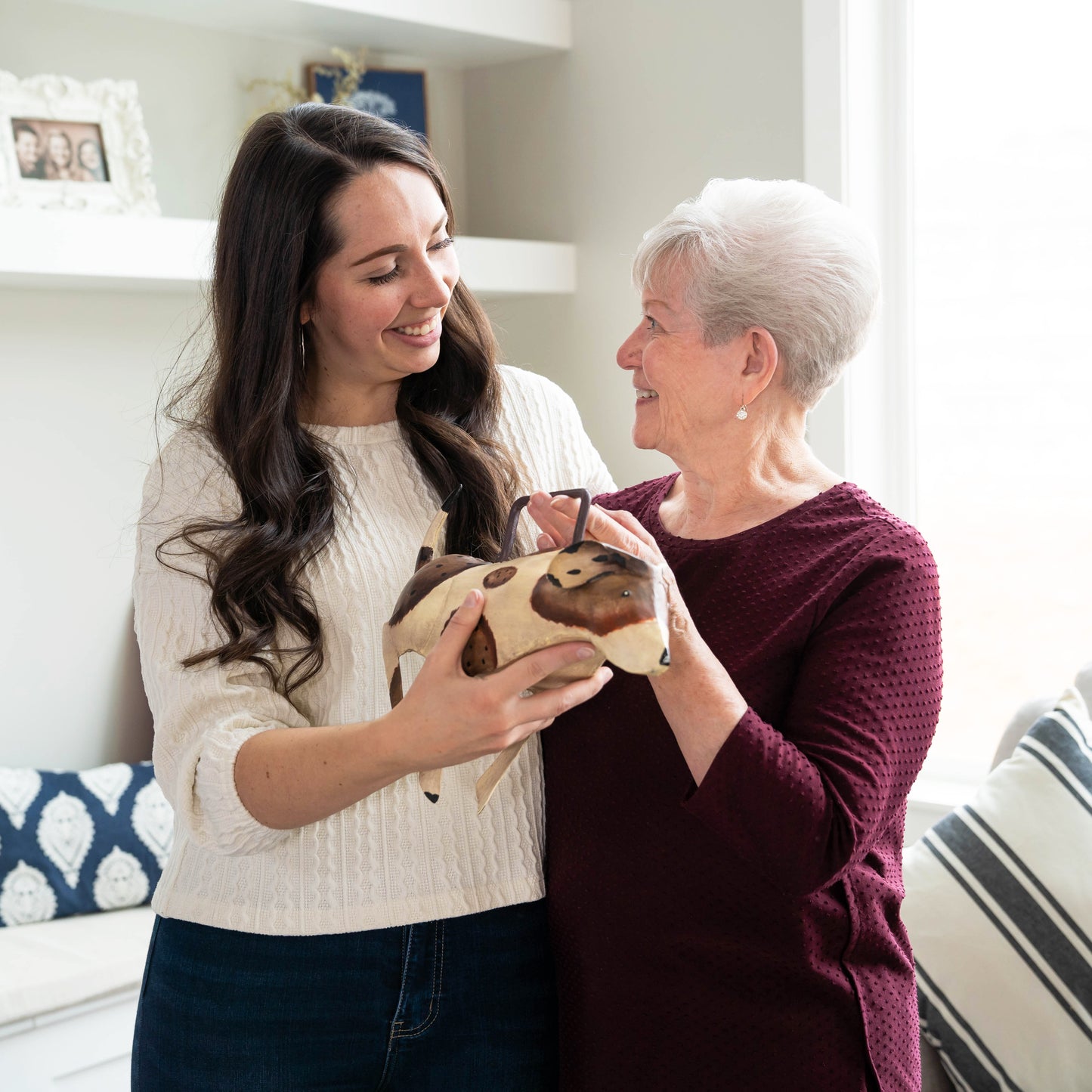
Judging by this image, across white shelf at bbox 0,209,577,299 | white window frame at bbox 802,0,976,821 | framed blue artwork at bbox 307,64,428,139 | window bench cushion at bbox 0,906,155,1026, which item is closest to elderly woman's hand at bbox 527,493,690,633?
white shelf at bbox 0,209,577,299

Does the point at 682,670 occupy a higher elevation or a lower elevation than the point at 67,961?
higher

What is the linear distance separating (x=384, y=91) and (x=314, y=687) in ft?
6.70

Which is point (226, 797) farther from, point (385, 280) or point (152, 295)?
point (152, 295)

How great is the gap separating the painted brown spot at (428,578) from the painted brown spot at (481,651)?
0.06 metres

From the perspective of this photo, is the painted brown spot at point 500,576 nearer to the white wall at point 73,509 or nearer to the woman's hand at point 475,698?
the woman's hand at point 475,698

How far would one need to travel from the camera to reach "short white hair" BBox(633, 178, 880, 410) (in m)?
1.20

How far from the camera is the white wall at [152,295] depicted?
2.50 m

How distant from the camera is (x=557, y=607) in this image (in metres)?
0.85

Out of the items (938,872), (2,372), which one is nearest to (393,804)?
(938,872)

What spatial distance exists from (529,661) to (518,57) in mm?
2496

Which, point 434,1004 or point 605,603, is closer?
point 605,603

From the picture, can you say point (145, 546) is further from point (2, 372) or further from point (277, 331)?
point (2, 372)

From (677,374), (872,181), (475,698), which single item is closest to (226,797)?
(475,698)

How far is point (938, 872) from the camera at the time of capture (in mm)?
1842
